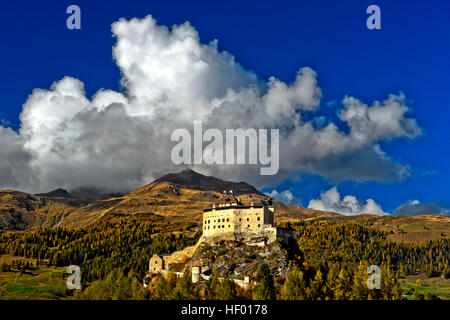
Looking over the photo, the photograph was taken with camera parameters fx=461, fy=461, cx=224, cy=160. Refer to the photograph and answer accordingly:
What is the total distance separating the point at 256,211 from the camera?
14562cm

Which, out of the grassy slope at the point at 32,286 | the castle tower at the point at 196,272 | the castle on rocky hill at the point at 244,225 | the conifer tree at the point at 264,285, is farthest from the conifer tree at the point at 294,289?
the grassy slope at the point at 32,286

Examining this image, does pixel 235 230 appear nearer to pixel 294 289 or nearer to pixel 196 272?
pixel 196 272

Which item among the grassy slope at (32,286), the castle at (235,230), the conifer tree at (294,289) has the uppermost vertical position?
the castle at (235,230)

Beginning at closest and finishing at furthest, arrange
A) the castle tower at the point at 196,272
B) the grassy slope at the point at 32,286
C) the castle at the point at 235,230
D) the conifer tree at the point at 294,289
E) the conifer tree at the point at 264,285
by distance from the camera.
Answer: the conifer tree at the point at 264,285, the conifer tree at the point at 294,289, the castle tower at the point at 196,272, the castle at the point at 235,230, the grassy slope at the point at 32,286

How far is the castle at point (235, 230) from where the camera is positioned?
14375 centimetres

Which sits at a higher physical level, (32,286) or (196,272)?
(196,272)

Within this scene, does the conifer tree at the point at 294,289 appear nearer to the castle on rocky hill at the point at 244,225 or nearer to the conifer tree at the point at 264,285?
the conifer tree at the point at 264,285

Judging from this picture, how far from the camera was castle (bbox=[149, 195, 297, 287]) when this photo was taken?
144 metres

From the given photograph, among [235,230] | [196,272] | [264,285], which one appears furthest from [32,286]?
[264,285]

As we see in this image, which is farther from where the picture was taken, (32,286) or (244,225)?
(32,286)

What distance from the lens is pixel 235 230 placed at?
14625cm
